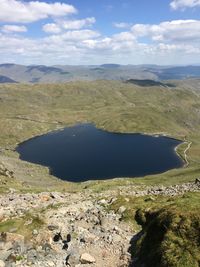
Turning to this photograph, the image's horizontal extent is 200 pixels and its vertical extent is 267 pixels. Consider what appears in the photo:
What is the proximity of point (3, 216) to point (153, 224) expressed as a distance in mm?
20419

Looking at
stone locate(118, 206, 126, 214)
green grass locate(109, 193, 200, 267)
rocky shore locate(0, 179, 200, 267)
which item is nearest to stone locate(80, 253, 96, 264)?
rocky shore locate(0, 179, 200, 267)

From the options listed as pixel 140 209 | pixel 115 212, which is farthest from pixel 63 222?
pixel 140 209

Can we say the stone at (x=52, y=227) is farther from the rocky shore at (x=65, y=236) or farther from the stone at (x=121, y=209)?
the stone at (x=121, y=209)

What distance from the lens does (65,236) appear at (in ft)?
129

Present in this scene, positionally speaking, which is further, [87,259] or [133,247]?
[133,247]

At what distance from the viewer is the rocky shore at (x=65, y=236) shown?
111ft

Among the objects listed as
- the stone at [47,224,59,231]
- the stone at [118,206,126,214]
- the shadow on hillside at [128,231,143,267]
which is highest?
the shadow on hillside at [128,231,143,267]

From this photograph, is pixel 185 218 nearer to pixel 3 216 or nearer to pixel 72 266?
pixel 72 266

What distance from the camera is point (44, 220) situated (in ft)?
147

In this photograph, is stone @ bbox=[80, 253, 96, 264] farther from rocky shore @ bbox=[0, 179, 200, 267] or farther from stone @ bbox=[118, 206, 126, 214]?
stone @ bbox=[118, 206, 126, 214]

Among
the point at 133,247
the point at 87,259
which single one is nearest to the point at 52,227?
the point at 87,259

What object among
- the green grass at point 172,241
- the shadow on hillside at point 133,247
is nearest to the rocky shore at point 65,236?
the shadow on hillside at point 133,247

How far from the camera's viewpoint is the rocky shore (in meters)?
33.8

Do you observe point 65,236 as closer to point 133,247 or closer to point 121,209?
point 133,247
